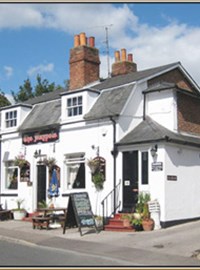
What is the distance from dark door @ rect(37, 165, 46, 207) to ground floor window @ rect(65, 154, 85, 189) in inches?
58.2

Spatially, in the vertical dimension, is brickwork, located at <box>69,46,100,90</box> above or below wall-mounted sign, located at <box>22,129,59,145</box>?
above

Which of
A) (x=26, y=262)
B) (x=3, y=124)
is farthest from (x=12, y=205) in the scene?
(x=26, y=262)

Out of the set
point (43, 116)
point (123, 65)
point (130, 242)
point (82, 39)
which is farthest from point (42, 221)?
point (123, 65)

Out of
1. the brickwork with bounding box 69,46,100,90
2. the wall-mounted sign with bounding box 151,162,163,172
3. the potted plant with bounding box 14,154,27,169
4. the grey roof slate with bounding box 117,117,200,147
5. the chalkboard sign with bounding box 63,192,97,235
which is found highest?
the brickwork with bounding box 69,46,100,90

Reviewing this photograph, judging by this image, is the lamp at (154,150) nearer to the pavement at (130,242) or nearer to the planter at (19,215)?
the pavement at (130,242)

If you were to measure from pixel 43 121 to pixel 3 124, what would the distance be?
10.1 feet

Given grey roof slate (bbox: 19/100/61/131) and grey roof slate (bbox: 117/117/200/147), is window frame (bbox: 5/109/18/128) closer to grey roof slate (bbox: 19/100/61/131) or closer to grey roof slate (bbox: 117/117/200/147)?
grey roof slate (bbox: 19/100/61/131)

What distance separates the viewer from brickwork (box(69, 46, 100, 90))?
21.2 m

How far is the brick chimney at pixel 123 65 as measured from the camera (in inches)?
932

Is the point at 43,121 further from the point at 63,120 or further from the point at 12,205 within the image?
the point at 12,205

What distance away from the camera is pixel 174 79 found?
67.5ft

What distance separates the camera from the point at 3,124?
75.2 ft

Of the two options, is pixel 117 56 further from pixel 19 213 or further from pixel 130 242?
pixel 130 242

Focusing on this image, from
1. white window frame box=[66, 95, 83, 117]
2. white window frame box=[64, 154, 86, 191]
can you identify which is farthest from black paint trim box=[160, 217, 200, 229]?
white window frame box=[66, 95, 83, 117]
